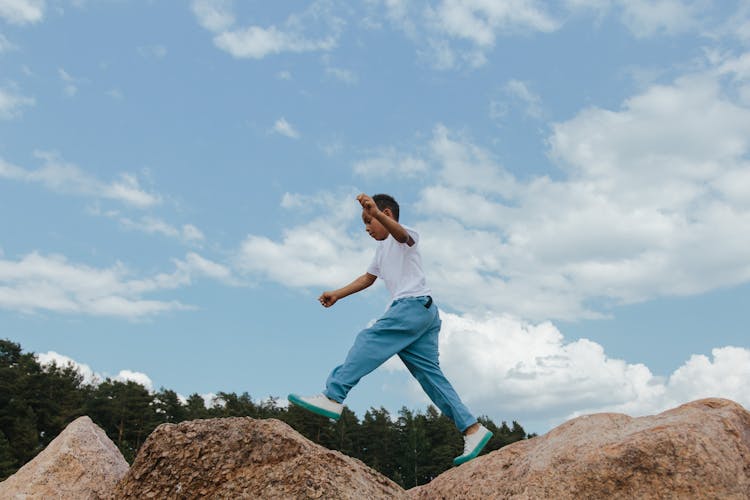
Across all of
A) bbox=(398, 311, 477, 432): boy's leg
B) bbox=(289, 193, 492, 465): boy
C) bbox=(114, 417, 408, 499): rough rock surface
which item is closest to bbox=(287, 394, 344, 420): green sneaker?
bbox=(289, 193, 492, 465): boy

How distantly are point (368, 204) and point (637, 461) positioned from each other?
3080 mm

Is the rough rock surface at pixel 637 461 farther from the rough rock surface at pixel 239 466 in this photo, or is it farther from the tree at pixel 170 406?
the tree at pixel 170 406

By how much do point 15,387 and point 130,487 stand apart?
3016cm

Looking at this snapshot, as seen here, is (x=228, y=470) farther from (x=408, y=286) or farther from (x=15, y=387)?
(x=15, y=387)

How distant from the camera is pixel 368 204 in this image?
648cm

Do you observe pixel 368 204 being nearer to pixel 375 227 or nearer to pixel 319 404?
pixel 375 227

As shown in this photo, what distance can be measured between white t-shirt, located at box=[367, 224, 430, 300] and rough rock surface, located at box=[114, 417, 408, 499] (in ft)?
6.26

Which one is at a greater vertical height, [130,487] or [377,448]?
[377,448]

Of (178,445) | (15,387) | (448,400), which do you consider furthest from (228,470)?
(15,387)

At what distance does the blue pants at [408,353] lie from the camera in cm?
645

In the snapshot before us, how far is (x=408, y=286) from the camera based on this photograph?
686cm

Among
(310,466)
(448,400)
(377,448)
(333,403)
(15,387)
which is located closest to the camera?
(310,466)

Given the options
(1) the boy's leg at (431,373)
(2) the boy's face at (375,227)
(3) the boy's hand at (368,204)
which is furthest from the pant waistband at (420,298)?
(3) the boy's hand at (368,204)

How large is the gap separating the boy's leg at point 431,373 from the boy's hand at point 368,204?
131cm
